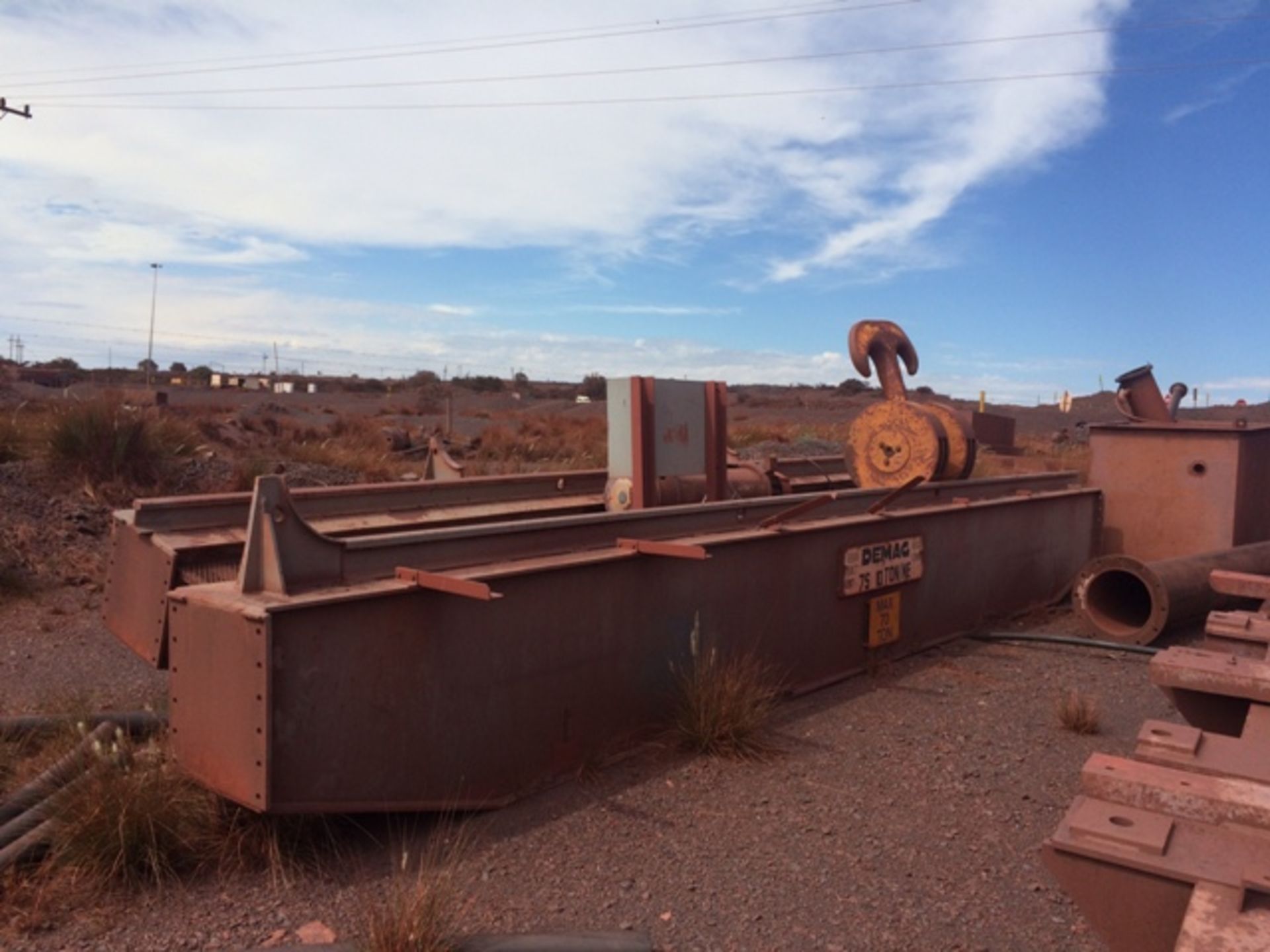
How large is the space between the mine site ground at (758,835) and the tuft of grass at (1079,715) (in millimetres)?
68

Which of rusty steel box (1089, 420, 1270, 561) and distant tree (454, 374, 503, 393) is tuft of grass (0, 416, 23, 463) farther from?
distant tree (454, 374, 503, 393)

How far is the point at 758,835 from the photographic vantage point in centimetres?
419

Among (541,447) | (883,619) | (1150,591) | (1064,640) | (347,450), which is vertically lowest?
(1064,640)

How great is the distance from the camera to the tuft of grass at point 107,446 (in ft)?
39.0

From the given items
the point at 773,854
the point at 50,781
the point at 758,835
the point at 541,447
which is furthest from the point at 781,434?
the point at 50,781

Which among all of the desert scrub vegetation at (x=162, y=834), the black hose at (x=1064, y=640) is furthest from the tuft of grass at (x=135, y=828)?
the black hose at (x=1064, y=640)

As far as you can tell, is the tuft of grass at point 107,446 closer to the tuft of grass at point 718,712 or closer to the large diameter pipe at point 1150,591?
the tuft of grass at point 718,712

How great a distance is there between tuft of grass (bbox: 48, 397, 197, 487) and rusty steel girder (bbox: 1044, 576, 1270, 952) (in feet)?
38.1

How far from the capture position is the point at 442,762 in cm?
422

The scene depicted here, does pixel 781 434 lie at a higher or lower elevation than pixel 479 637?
higher

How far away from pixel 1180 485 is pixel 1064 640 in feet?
8.10

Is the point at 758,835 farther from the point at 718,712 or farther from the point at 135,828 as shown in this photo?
the point at 135,828

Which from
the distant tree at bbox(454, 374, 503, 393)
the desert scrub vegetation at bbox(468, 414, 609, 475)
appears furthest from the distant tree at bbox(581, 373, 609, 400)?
the desert scrub vegetation at bbox(468, 414, 609, 475)

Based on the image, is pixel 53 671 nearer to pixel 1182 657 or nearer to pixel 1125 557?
pixel 1182 657
